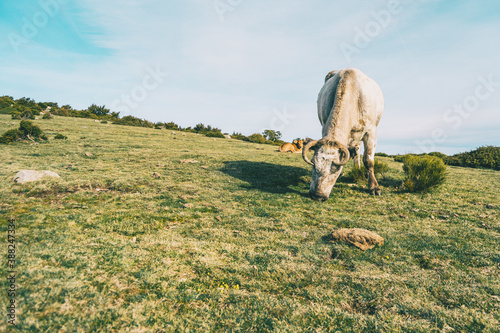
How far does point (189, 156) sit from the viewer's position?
48.4 ft

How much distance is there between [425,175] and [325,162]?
462cm

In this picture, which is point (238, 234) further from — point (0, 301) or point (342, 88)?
point (342, 88)

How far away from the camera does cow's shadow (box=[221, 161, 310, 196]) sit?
926cm

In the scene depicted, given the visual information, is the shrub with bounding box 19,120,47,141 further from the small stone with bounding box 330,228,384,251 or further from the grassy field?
the small stone with bounding box 330,228,384,251

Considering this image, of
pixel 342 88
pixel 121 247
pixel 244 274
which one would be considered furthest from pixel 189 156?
pixel 244 274

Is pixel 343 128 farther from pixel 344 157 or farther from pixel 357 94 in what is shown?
pixel 357 94

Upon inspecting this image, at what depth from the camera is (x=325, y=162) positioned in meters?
7.50

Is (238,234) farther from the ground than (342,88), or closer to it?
closer to it

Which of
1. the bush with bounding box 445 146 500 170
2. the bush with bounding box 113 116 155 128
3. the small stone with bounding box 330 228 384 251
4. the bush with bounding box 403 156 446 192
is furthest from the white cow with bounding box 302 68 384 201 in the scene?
the bush with bounding box 113 116 155 128

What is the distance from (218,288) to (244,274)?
0.51 m

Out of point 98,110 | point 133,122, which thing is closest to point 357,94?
point 133,122

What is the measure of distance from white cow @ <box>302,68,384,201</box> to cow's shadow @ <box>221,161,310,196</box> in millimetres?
1225

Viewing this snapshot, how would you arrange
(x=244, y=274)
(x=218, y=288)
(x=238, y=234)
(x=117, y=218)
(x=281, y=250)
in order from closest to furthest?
(x=218, y=288), (x=244, y=274), (x=281, y=250), (x=238, y=234), (x=117, y=218)

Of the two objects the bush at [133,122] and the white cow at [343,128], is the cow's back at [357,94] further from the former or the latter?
the bush at [133,122]
